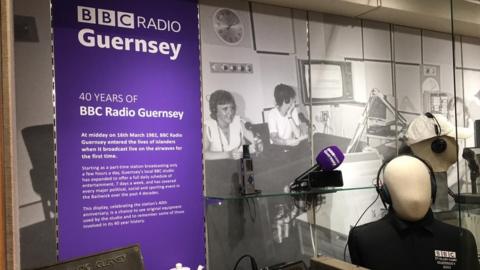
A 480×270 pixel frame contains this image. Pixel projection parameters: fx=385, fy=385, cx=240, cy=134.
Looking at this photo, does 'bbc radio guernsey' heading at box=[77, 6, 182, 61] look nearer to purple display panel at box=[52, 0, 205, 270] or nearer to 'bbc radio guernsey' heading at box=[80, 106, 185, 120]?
purple display panel at box=[52, 0, 205, 270]

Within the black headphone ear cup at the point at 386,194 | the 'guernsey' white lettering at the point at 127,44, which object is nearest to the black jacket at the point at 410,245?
the black headphone ear cup at the point at 386,194

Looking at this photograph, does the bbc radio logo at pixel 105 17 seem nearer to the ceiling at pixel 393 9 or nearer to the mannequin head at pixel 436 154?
the ceiling at pixel 393 9

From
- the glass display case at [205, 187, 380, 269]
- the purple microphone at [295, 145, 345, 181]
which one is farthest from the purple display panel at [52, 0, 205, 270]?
the purple microphone at [295, 145, 345, 181]

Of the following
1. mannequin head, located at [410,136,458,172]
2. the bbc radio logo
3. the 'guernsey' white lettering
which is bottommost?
mannequin head, located at [410,136,458,172]

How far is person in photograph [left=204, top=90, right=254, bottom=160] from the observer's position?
6.78 feet

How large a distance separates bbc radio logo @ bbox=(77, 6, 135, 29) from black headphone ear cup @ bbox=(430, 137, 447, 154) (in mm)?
1955

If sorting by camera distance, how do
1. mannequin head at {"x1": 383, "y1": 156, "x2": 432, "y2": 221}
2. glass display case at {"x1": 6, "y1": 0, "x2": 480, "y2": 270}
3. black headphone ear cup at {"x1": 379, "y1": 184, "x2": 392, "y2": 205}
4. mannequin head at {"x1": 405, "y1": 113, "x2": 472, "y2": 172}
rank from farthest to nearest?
mannequin head at {"x1": 405, "y1": 113, "x2": 472, "y2": 172} → black headphone ear cup at {"x1": 379, "y1": 184, "x2": 392, "y2": 205} → mannequin head at {"x1": 383, "y1": 156, "x2": 432, "y2": 221} → glass display case at {"x1": 6, "y1": 0, "x2": 480, "y2": 270}

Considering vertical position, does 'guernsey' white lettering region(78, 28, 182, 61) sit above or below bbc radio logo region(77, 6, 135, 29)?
below

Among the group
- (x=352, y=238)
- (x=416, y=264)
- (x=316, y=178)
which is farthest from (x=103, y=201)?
(x=416, y=264)

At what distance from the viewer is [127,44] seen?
1884 millimetres

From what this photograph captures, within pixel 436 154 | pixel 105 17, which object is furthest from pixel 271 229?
pixel 105 17

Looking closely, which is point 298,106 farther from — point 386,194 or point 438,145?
point 438,145

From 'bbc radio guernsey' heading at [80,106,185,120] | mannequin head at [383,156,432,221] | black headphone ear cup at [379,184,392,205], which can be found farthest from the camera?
black headphone ear cup at [379,184,392,205]

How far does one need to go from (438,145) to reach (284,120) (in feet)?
3.34
